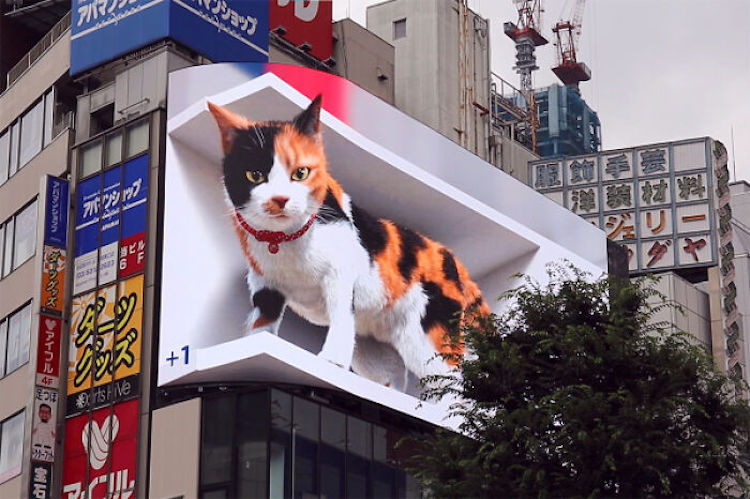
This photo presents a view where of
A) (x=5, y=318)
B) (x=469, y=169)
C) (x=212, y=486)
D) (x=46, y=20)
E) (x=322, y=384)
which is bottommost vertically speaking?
(x=212, y=486)

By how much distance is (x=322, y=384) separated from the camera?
53.2m

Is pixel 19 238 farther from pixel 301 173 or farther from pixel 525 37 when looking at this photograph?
pixel 525 37

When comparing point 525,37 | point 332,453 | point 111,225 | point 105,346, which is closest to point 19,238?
point 111,225

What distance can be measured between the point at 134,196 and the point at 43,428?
8.99 metres

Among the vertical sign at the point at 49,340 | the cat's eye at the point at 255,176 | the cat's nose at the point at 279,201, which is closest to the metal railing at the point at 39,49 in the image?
the vertical sign at the point at 49,340

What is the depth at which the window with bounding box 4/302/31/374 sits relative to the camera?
58.2 m

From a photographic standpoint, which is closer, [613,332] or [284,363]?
[613,332]

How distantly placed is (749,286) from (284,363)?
56.4 metres

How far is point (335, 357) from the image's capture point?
54.5 m

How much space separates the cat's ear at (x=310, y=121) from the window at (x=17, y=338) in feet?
42.7

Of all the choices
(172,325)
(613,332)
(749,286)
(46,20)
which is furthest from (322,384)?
(749,286)

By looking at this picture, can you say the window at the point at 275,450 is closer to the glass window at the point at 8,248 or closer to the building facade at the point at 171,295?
the building facade at the point at 171,295

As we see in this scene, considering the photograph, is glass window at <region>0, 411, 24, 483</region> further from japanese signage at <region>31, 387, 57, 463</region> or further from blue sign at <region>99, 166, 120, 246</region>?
blue sign at <region>99, 166, 120, 246</region>

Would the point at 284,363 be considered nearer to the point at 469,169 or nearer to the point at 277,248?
the point at 277,248
